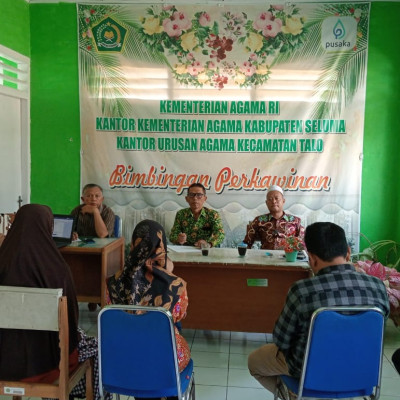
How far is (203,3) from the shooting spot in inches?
178

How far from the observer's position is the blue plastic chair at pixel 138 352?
5.67 ft

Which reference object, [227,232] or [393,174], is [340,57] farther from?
[227,232]

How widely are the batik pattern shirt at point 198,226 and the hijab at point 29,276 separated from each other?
2098 millimetres

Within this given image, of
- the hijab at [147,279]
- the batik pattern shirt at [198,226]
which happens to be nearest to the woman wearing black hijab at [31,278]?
the hijab at [147,279]

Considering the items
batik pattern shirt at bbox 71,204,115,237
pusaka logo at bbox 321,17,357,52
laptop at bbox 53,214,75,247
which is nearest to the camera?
laptop at bbox 53,214,75,247

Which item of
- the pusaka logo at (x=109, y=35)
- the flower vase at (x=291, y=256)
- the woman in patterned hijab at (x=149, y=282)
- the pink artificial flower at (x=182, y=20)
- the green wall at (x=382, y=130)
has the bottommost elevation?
the flower vase at (x=291, y=256)

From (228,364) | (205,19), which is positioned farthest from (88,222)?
(205,19)

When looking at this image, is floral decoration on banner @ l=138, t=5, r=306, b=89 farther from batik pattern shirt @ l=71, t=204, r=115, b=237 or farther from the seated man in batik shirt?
batik pattern shirt @ l=71, t=204, r=115, b=237

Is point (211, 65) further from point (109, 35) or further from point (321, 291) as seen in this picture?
point (321, 291)

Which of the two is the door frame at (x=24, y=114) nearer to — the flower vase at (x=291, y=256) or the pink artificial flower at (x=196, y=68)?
the pink artificial flower at (x=196, y=68)

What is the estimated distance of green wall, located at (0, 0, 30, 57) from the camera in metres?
4.28

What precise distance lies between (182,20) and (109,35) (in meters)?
0.78

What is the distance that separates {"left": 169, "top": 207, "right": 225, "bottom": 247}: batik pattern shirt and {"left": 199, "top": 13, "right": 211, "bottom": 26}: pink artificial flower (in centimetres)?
194

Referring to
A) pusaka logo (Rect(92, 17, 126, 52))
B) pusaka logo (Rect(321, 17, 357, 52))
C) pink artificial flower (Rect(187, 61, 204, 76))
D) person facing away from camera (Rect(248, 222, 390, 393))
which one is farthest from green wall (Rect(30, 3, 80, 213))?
person facing away from camera (Rect(248, 222, 390, 393))
